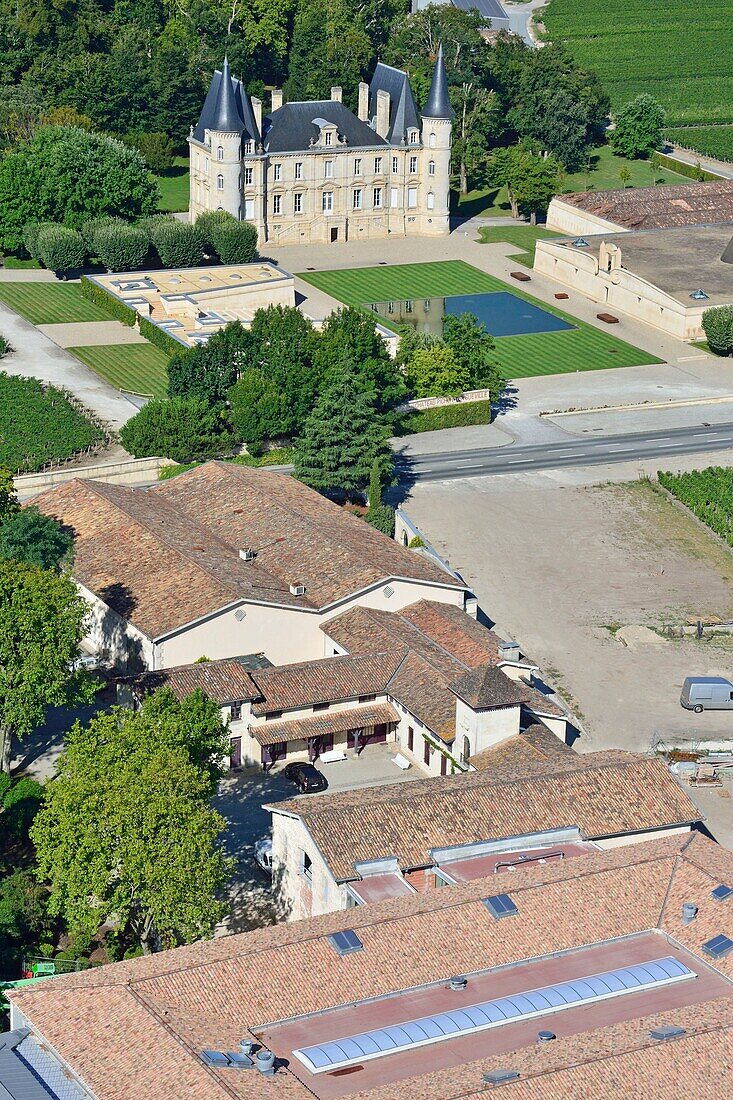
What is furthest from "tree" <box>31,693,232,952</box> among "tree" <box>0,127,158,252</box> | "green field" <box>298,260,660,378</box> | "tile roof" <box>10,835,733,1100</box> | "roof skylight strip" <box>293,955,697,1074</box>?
"tree" <box>0,127,158,252</box>

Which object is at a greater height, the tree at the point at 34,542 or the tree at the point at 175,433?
the tree at the point at 34,542

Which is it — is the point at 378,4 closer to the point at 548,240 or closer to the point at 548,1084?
the point at 548,240

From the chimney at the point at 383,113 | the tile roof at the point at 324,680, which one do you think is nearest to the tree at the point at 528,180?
the chimney at the point at 383,113

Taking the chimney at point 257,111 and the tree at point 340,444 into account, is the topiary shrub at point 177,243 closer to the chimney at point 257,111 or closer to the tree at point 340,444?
the chimney at point 257,111

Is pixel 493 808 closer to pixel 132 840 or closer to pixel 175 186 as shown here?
pixel 132 840

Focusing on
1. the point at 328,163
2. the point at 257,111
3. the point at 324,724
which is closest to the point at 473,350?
the point at 328,163

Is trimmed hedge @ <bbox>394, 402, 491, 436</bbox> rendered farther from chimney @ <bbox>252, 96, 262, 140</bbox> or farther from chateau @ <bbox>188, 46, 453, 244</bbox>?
chimney @ <bbox>252, 96, 262, 140</bbox>
